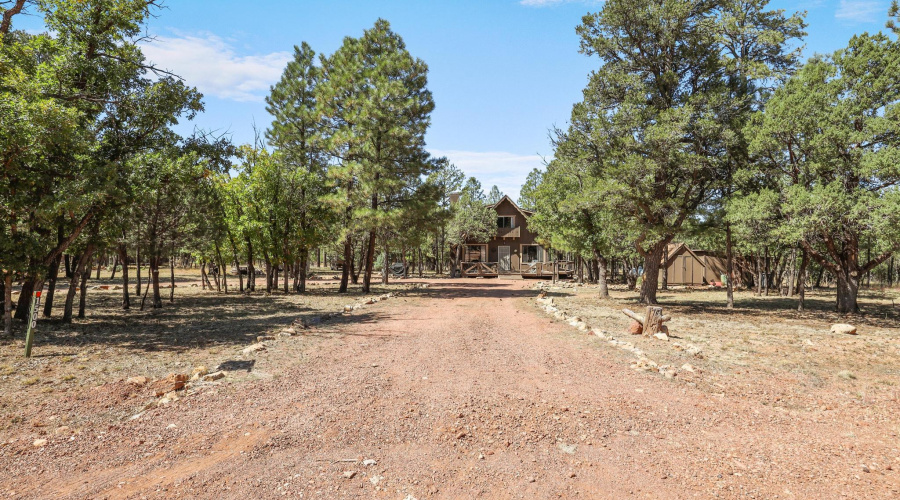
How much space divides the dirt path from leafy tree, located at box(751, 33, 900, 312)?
32.2 feet

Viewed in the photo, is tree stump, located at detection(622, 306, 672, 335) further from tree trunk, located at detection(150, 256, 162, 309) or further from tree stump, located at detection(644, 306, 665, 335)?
tree trunk, located at detection(150, 256, 162, 309)

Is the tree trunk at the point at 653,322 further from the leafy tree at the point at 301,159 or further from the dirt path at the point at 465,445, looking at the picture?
the leafy tree at the point at 301,159

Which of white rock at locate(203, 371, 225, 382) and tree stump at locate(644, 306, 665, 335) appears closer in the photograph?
white rock at locate(203, 371, 225, 382)

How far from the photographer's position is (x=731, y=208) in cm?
1542

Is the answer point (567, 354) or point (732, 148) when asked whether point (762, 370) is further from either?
point (732, 148)

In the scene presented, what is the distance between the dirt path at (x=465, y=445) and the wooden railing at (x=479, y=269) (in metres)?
Result: 35.0

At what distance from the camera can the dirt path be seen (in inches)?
159

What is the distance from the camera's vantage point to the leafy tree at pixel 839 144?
42.5 ft

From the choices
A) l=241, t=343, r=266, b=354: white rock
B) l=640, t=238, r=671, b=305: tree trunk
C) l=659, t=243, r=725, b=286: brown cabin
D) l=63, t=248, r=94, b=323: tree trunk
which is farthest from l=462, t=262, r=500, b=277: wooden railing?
l=241, t=343, r=266, b=354: white rock

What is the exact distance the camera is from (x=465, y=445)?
4844mm

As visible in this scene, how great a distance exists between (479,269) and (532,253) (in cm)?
592

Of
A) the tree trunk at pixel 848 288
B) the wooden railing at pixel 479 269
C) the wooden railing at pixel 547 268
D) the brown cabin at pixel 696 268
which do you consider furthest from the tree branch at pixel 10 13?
the brown cabin at pixel 696 268

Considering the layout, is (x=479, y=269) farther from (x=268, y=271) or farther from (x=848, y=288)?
(x=848, y=288)

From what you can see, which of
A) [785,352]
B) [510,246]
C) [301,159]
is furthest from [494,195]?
[785,352]
